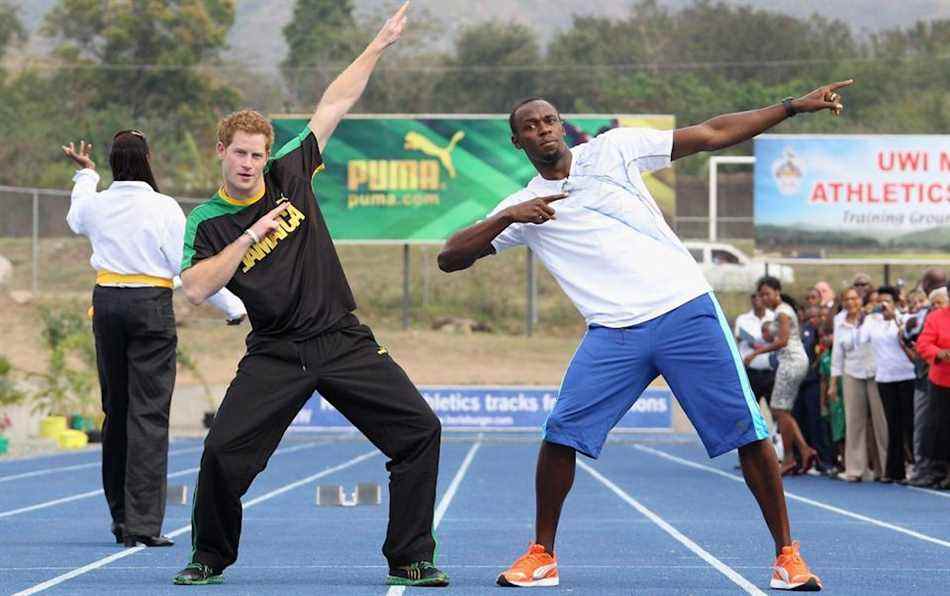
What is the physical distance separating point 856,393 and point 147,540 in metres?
10.3

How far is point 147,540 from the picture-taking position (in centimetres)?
1038

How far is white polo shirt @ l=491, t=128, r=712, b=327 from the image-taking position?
324 inches

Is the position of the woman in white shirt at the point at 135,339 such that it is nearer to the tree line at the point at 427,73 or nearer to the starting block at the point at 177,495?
the starting block at the point at 177,495

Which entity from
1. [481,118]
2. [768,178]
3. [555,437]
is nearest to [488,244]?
[555,437]

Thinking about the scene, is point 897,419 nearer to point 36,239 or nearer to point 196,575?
point 196,575

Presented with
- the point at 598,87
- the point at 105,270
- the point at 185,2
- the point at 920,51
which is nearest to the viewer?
the point at 105,270

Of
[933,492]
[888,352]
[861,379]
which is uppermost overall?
[888,352]

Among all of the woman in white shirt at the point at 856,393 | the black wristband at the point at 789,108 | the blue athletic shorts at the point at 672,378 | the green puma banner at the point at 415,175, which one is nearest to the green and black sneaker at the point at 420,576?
the blue athletic shorts at the point at 672,378

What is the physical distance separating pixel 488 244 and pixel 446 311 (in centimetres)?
4205

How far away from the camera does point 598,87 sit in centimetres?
8181

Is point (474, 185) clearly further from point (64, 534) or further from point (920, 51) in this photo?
point (920, 51)

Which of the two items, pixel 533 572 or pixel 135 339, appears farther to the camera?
pixel 135 339

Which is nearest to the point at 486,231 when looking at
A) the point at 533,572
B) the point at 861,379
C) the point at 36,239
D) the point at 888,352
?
the point at 533,572

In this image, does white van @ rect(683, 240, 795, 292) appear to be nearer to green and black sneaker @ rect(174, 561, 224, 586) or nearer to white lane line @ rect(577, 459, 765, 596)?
white lane line @ rect(577, 459, 765, 596)
